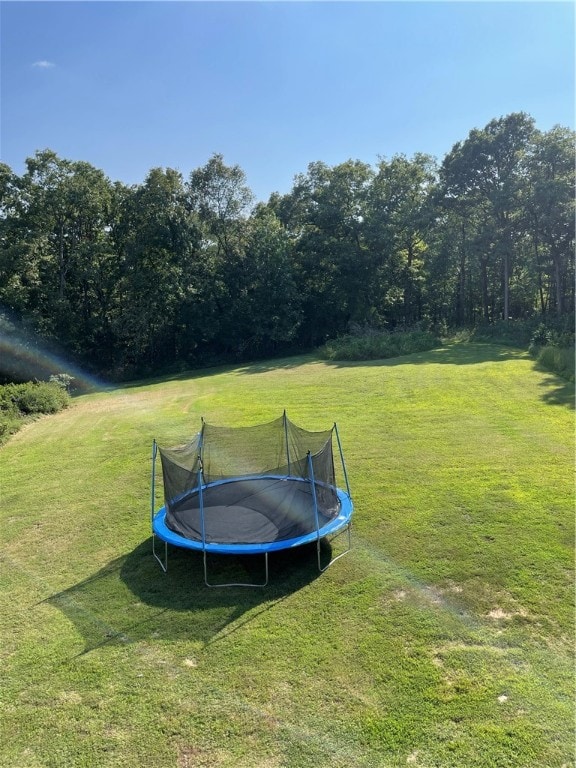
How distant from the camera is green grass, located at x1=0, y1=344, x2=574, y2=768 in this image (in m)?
3.59

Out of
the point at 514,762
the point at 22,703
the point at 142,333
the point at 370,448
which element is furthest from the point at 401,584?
the point at 142,333

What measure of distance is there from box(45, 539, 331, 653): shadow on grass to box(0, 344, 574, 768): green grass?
22 millimetres

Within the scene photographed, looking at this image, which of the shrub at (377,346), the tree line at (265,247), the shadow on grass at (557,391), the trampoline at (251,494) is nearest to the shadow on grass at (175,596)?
the trampoline at (251,494)

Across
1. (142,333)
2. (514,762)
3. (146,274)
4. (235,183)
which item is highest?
(235,183)

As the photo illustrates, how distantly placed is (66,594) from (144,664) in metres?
1.76

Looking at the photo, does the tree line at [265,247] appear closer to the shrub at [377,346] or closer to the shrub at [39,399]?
the shrub at [377,346]

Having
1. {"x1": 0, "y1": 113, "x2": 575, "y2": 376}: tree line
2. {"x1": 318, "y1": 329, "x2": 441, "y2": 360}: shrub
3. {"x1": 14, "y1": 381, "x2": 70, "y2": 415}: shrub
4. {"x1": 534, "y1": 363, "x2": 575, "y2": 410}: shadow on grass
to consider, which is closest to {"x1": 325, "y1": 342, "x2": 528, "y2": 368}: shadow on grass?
{"x1": 318, "y1": 329, "x2": 441, "y2": 360}: shrub

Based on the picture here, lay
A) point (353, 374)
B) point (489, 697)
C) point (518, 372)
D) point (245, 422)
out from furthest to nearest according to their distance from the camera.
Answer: point (353, 374) < point (518, 372) < point (245, 422) < point (489, 697)

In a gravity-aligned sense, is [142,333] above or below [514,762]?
above

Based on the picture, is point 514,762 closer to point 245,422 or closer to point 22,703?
point 22,703

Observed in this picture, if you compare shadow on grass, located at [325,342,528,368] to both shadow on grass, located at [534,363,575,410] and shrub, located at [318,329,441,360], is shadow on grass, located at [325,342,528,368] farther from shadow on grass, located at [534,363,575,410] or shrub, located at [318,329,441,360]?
shadow on grass, located at [534,363,575,410]

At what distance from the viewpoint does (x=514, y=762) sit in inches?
132

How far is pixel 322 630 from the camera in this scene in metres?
4.72

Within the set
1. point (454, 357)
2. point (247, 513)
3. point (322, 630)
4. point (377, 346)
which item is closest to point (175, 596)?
point (247, 513)
